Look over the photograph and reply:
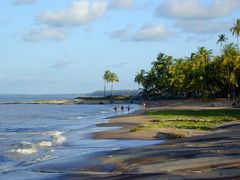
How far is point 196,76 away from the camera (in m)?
99.3

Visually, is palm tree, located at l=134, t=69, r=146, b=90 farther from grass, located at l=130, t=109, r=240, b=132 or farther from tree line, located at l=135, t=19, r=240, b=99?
grass, located at l=130, t=109, r=240, b=132

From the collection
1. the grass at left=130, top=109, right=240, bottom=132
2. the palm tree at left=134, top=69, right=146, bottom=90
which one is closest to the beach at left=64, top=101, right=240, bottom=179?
the grass at left=130, top=109, right=240, bottom=132

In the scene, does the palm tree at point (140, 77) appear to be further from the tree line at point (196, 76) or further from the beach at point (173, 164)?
the beach at point (173, 164)

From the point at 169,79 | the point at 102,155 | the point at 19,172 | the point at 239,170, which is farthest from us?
the point at 169,79

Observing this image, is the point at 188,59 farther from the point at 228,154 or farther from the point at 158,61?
the point at 228,154

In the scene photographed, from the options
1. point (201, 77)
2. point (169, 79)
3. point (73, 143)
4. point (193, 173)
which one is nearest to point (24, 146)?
point (73, 143)

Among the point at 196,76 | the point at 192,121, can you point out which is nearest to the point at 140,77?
the point at 196,76

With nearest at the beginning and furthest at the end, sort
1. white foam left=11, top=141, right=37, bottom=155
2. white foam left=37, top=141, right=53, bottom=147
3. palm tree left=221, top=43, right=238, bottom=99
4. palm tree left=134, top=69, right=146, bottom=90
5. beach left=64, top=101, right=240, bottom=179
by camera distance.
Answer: beach left=64, top=101, right=240, bottom=179 → white foam left=11, top=141, right=37, bottom=155 → white foam left=37, top=141, right=53, bottom=147 → palm tree left=221, top=43, right=238, bottom=99 → palm tree left=134, top=69, right=146, bottom=90

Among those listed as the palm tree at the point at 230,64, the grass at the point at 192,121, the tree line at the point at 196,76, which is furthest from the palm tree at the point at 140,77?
Answer: the grass at the point at 192,121

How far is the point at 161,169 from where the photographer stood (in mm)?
14445

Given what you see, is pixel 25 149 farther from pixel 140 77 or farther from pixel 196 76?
pixel 140 77

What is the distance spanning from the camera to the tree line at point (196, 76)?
92.9 meters

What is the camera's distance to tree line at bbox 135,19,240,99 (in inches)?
3659

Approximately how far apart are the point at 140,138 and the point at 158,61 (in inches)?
4123
